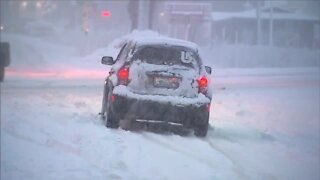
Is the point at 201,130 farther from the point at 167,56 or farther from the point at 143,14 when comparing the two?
the point at 143,14

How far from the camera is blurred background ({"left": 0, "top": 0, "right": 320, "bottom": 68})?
80.0ft

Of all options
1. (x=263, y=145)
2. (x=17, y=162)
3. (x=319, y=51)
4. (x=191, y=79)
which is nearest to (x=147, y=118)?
(x=191, y=79)

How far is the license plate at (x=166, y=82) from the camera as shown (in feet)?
29.9

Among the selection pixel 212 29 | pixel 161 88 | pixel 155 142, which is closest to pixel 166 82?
pixel 161 88

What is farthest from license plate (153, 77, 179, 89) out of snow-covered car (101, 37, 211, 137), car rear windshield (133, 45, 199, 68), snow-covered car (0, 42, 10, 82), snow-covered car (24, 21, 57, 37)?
snow-covered car (24, 21, 57, 37)

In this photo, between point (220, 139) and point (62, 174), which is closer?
point (62, 174)

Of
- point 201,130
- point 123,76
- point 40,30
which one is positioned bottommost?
point 40,30

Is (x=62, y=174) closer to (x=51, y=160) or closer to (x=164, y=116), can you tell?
(x=51, y=160)

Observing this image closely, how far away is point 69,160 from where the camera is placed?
732 centimetres

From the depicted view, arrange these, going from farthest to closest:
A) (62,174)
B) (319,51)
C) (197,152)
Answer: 1. (319,51)
2. (197,152)
3. (62,174)

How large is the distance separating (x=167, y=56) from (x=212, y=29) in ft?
85.3

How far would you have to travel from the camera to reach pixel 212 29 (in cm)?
3500

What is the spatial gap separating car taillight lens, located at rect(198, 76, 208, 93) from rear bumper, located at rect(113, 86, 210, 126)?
5.7 inches

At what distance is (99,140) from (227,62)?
20107 millimetres
